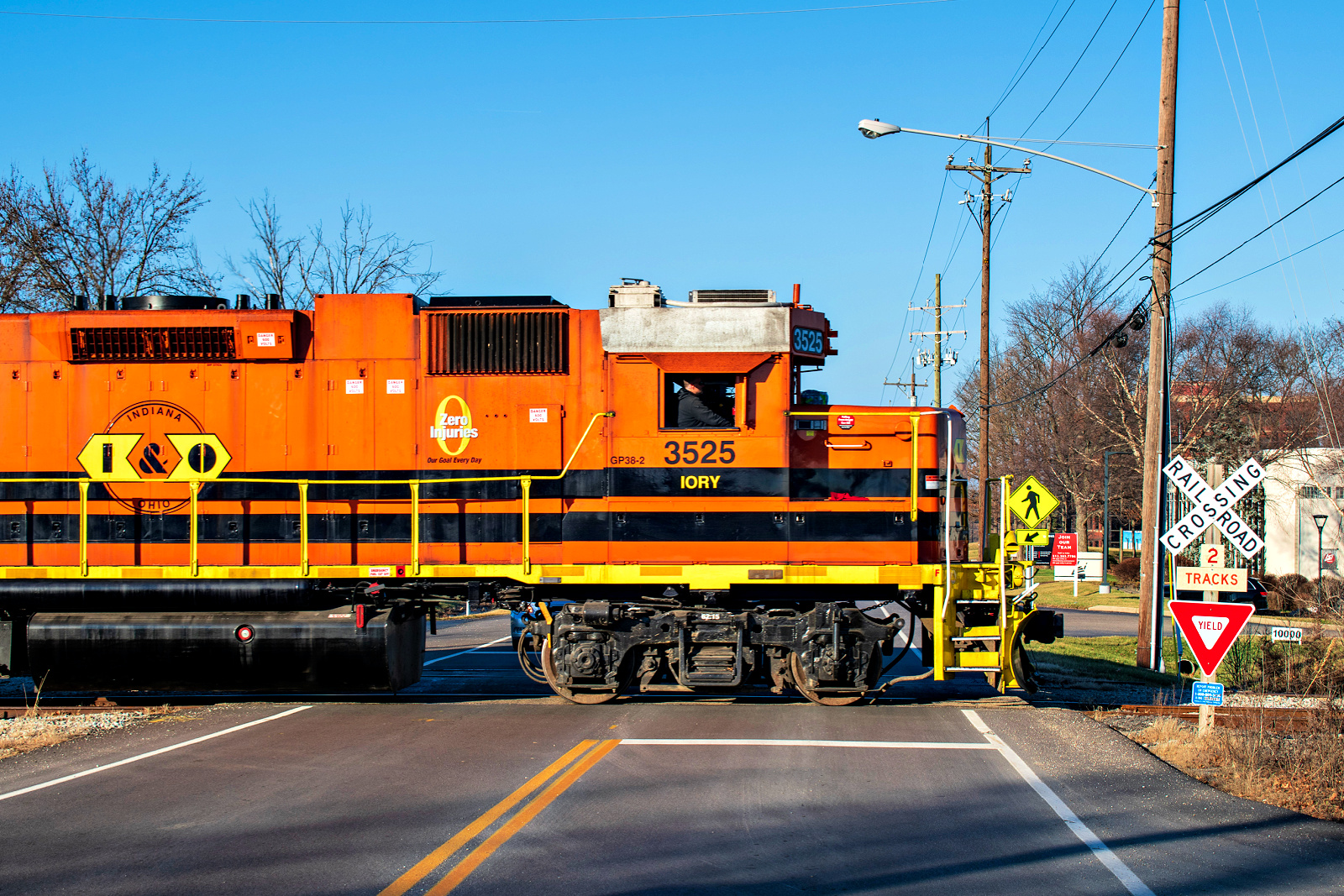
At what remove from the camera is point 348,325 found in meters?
12.1

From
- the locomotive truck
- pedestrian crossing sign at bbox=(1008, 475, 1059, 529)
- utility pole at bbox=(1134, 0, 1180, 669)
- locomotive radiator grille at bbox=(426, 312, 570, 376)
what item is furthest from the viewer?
pedestrian crossing sign at bbox=(1008, 475, 1059, 529)

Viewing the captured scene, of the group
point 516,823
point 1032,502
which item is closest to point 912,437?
point 516,823

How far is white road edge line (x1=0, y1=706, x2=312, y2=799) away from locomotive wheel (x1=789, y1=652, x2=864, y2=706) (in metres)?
5.89

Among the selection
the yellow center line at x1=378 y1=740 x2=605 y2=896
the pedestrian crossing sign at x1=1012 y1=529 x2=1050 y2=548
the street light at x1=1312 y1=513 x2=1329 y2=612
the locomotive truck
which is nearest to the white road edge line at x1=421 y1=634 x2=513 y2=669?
the locomotive truck

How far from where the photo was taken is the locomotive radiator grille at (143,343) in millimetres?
12141

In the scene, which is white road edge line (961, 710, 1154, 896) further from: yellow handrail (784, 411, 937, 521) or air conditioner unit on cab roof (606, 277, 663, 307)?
air conditioner unit on cab roof (606, 277, 663, 307)

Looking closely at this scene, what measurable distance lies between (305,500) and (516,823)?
19.4ft

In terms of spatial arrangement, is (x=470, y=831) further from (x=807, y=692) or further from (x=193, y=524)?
(x=193, y=524)

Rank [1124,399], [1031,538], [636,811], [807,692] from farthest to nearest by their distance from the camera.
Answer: [1124,399] < [1031,538] < [807,692] < [636,811]

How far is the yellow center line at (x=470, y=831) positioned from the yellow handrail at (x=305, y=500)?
316cm

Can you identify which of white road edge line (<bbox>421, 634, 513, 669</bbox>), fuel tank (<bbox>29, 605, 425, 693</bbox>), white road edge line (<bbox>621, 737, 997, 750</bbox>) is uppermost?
fuel tank (<bbox>29, 605, 425, 693</bbox>)

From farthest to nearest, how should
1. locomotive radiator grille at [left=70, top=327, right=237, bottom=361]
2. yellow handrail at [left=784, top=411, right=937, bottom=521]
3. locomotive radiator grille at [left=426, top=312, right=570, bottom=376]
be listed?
locomotive radiator grille at [left=70, top=327, right=237, bottom=361] < locomotive radiator grille at [left=426, top=312, right=570, bottom=376] < yellow handrail at [left=784, top=411, right=937, bottom=521]

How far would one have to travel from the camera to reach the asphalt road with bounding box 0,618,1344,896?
6.04 metres

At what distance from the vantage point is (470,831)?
22.7 ft
